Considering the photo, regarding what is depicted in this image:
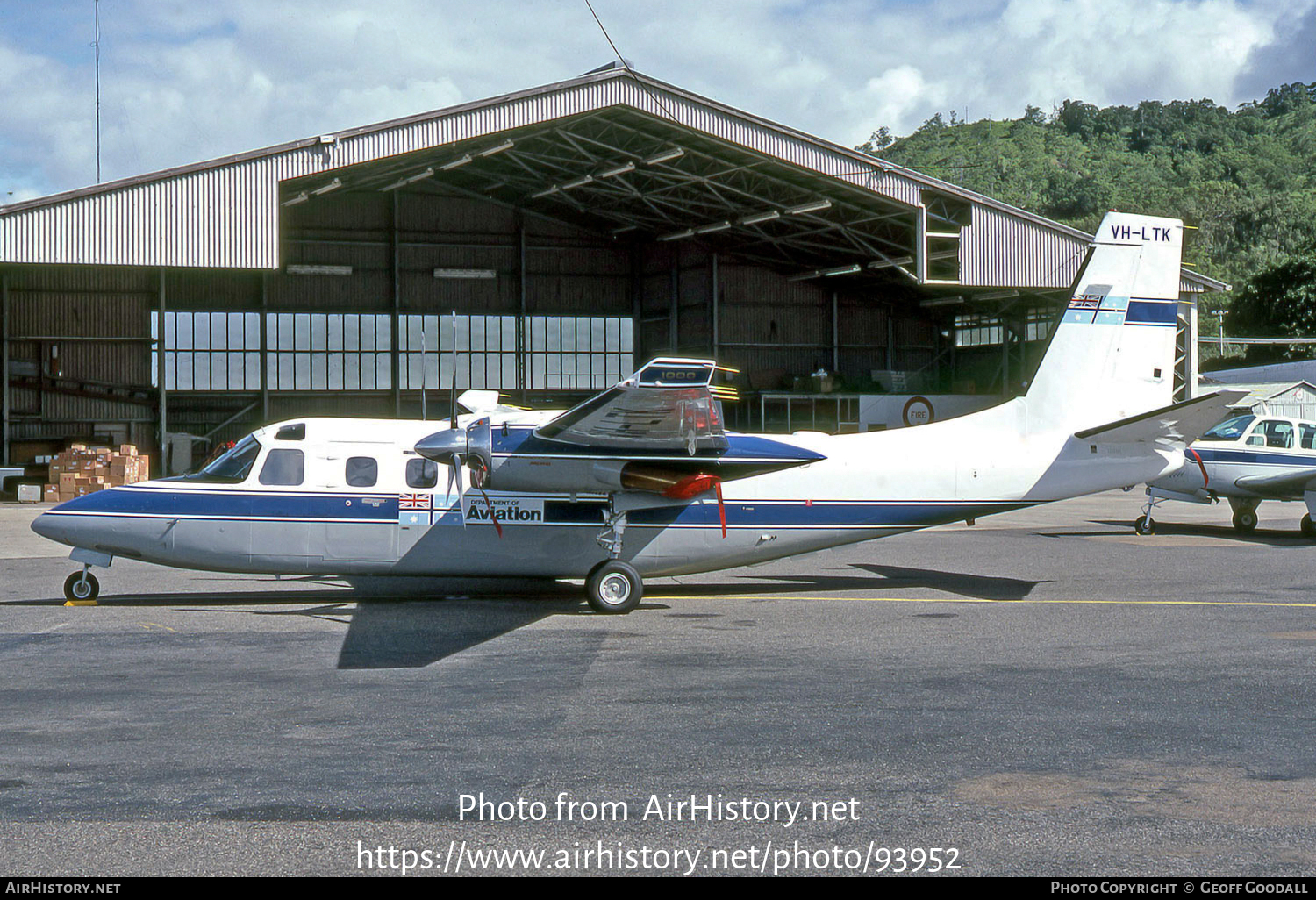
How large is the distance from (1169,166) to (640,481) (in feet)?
456

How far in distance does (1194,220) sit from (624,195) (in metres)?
75.8

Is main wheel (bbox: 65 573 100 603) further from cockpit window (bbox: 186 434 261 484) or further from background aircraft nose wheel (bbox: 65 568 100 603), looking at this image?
cockpit window (bbox: 186 434 261 484)

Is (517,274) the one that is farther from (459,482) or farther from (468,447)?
(468,447)

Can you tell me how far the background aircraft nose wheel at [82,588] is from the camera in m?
15.4

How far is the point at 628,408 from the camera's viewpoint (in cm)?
1327

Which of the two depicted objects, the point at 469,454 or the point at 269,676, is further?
the point at 469,454

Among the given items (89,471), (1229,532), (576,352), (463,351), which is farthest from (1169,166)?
(89,471)

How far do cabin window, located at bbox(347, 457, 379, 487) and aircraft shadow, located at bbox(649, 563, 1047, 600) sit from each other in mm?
4533

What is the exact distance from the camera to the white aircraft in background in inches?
946

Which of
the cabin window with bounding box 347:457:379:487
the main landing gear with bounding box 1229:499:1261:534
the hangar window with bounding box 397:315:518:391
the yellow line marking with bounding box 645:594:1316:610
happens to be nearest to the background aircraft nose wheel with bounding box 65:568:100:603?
the cabin window with bounding box 347:457:379:487

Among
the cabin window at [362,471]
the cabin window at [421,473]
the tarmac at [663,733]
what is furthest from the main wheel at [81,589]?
the cabin window at [421,473]

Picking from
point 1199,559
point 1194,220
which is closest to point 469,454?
point 1199,559

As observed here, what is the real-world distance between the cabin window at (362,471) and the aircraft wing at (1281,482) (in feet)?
60.8

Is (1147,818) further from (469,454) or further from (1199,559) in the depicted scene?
(1199,559)
